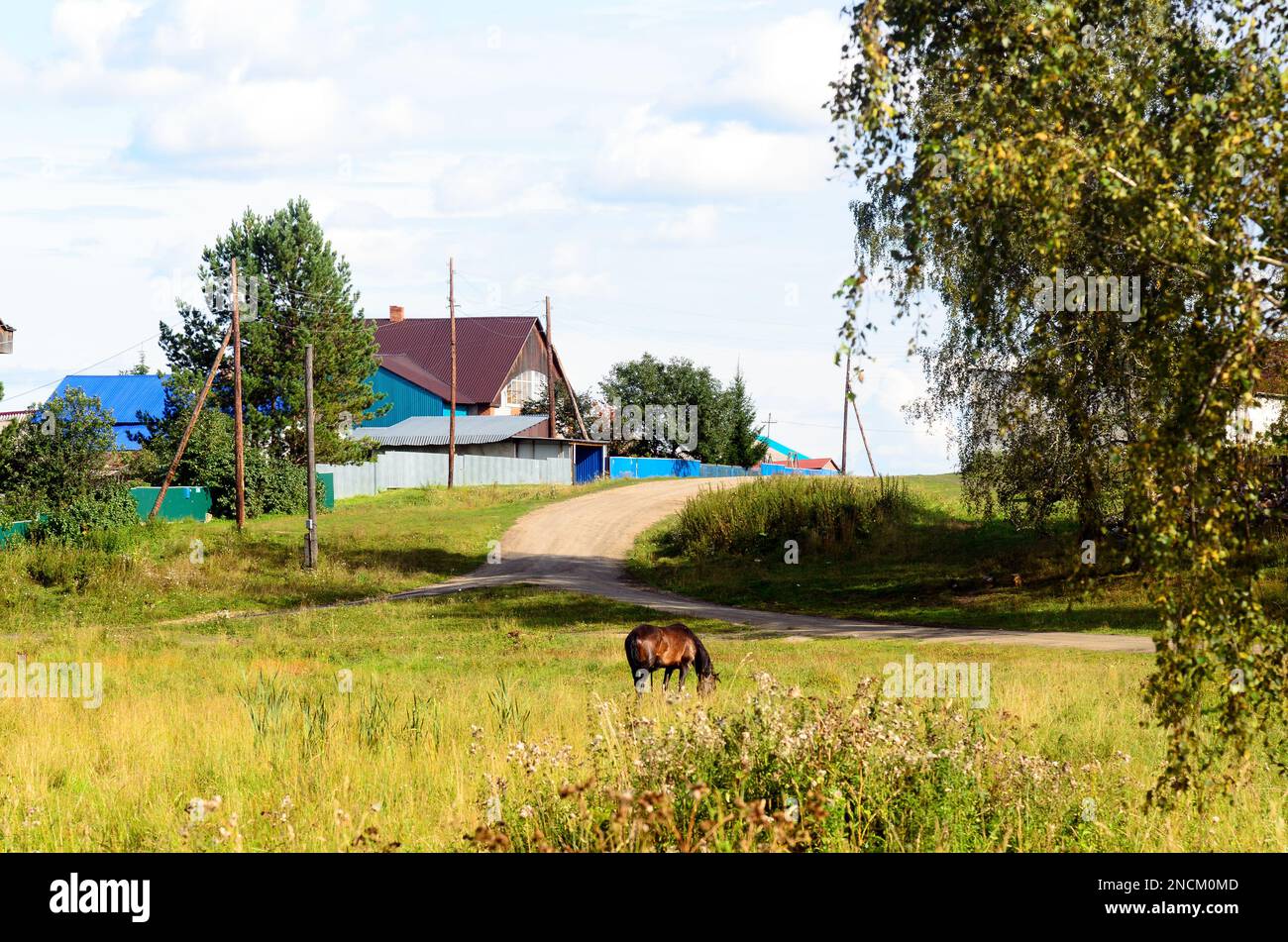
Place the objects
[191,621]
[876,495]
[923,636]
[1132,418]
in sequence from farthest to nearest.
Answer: [876,495], [191,621], [923,636], [1132,418]

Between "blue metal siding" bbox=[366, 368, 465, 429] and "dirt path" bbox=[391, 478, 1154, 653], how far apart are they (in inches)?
906

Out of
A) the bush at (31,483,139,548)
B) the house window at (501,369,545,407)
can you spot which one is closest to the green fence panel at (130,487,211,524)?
the bush at (31,483,139,548)

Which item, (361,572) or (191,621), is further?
(361,572)

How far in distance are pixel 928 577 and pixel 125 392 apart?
62.0 m

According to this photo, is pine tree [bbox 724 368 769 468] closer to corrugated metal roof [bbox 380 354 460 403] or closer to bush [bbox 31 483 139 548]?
corrugated metal roof [bbox 380 354 460 403]

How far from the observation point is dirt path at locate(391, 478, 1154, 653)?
2827 centimetres

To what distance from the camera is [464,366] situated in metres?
88.6

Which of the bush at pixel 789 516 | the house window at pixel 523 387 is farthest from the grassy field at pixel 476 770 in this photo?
the house window at pixel 523 387

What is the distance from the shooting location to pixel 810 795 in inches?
278

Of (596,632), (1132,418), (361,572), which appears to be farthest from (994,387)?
(361,572)

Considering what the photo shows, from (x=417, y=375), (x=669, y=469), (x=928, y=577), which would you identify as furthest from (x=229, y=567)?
(x=669, y=469)

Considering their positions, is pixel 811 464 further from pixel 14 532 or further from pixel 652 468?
pixel 14 532
